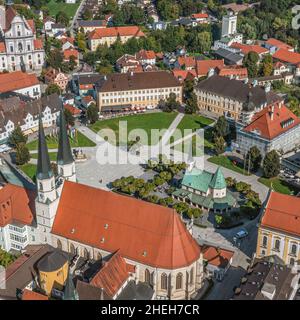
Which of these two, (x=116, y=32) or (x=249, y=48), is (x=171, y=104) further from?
(x=116, y=32)

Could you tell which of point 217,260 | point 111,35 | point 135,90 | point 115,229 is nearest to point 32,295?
point 115,229

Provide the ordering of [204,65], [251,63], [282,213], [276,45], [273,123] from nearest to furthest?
[282,213]
[273,123]
[204,65]
[251,63]
[276,45]

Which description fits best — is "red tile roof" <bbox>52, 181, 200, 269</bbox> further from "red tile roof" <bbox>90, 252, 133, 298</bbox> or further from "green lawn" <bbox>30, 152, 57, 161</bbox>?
"green lawn" <bbox>30, 152, 57, 161</bbox>

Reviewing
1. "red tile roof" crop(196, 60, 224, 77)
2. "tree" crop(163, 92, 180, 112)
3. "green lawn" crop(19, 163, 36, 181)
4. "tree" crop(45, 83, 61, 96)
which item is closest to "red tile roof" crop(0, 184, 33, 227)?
"green lawn" crop(19, 163, 36, 181)

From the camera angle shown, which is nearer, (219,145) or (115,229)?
(115,229)

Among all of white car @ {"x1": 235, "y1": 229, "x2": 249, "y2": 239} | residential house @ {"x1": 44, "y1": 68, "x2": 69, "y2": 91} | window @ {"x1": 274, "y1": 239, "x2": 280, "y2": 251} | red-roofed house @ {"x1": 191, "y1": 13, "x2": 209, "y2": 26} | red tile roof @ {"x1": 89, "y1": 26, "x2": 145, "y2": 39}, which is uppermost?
red-roofed house @ {"x1": 191, "y1": 13, "x2": 209, "y2": 26}

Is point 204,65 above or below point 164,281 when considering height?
above
